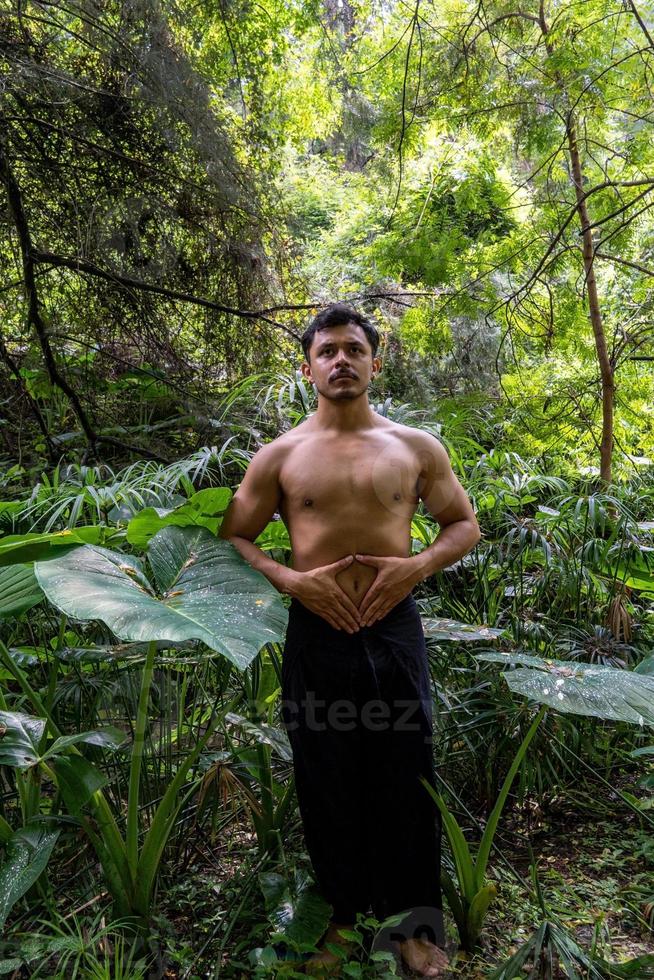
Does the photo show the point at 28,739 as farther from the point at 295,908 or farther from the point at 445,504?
the point at 445,504

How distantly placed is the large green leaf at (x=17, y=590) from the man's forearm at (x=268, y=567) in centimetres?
48

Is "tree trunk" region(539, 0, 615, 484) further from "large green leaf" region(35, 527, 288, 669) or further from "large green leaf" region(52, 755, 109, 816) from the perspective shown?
"large green leaf" region(52, 755, 109, 816)

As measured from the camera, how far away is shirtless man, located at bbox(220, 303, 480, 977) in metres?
1.74

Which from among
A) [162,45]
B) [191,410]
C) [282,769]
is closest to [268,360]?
[191,410]

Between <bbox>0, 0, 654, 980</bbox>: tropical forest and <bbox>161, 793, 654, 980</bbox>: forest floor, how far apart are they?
0.04 feet

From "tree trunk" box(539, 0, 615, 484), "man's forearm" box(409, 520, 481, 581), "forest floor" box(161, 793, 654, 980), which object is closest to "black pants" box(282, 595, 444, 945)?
"man's forearm" box(409, 520, 481, 581)

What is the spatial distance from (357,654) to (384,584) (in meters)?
0.18

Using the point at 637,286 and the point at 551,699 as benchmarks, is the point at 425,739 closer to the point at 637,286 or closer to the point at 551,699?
the point at 551,699

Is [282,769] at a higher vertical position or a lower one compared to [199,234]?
lower

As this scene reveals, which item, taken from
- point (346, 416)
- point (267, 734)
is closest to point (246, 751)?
point (267, 734)

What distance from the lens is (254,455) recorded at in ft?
7.13

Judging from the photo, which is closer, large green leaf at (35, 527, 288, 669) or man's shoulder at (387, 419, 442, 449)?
large green leaf at (35, 527, 288, 669)

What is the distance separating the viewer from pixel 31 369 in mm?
4395

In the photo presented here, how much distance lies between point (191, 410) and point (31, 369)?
39.2 inches
